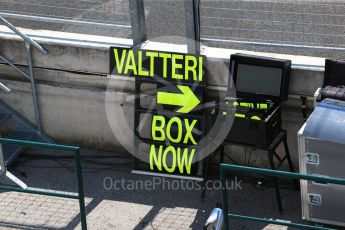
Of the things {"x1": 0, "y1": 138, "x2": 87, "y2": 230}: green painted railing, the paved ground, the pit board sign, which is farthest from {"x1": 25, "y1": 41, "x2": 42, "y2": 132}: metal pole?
{"x1": 0, "y1": 138, "x2": 87, "y2": 230}: green painted railing

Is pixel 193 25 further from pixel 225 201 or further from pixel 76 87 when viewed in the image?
pixel 225 201

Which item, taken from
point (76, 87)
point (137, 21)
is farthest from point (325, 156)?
point (76, 87)

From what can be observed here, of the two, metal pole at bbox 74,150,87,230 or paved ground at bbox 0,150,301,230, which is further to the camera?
paved ground at bbox 0,150,301,230

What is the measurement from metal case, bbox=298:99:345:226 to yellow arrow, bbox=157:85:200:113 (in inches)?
56.6

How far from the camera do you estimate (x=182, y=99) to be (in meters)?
8.04

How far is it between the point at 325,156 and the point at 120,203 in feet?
7.41

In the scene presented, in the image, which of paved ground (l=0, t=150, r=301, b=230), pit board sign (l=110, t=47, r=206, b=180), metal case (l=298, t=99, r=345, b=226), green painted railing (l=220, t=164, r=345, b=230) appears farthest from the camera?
pit board sign (l=110, t=47, r=206, b=180)

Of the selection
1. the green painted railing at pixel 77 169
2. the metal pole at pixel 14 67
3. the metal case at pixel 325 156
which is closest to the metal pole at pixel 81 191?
the green painted railing at pixel 77 169

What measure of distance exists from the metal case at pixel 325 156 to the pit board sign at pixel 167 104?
138 centimetres

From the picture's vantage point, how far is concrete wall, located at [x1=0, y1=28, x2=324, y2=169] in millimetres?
8258

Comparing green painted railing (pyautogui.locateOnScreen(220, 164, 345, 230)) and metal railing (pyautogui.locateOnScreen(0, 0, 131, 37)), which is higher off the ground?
metal railing (pyautogui.locateOnScreen(0, 0, 131, 37))

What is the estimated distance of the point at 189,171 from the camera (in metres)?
8.07

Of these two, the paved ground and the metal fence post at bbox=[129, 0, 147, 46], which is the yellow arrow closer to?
the metal fence post at bbox=[129, 0, 147, 46]

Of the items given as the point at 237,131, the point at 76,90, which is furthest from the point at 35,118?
the point at 237,131
